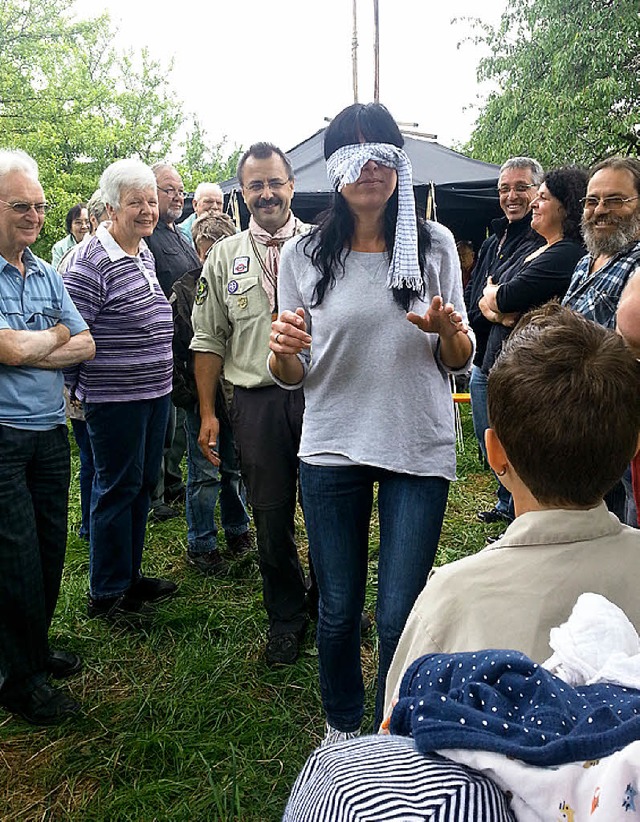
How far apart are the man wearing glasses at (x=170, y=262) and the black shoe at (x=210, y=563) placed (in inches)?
18.1

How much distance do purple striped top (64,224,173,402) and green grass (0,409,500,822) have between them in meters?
1.06

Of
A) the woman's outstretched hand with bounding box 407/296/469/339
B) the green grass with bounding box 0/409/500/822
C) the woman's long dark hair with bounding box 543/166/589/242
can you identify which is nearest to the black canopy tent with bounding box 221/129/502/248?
the woman's long dark hair with bounding box 543/166/589/242

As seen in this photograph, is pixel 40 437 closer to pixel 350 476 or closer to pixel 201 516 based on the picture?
pixel 350 476

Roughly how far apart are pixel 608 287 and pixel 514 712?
7.54 ft

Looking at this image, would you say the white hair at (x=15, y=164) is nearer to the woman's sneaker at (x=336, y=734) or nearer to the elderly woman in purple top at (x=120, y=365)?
the elderly woman in purple top at (x=120, y=365)

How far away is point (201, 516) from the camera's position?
375cm

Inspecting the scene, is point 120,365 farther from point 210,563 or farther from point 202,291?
point 210,563

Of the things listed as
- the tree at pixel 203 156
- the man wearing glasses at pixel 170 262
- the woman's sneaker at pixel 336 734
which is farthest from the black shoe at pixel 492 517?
the tree at pixel 203 156

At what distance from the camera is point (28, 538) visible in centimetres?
241

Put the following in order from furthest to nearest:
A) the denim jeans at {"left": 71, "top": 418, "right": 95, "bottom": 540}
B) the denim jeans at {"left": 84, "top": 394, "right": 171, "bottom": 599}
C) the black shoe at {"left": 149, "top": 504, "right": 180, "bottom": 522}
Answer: the black shoe at {"left": 149, "top": 504, "right": 180, "bottom": 522} → the denim jeans at {"left": 71, "top": 418, "right": 95, "bottom": 540} → the denim jeans at {"left": 84, "top": 394, "right": 171, "bottom": 599}

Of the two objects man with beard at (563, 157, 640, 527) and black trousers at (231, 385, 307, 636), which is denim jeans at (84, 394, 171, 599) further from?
man with beard at (563, 157, 640, 527)

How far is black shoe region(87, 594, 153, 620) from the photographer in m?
3.15

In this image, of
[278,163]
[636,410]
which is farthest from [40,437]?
[636,410]

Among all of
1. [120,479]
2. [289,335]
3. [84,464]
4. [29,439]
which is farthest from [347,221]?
[84,464]
